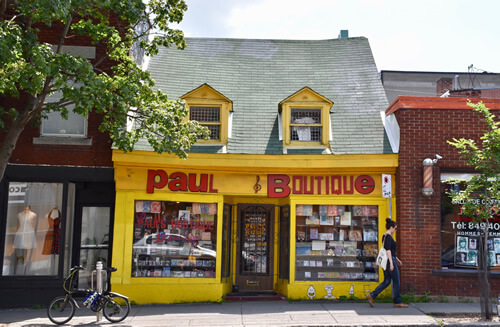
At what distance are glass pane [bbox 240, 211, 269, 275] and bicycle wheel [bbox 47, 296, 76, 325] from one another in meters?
4.53

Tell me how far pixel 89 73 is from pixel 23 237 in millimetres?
4787

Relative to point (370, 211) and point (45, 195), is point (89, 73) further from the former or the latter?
point (370, 211)

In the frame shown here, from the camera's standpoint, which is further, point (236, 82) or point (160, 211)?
point (236, 82)

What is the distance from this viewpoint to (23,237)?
11477 millimetres

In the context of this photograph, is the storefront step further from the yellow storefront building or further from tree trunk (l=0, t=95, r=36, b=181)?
tree trunk (l=0, t=95, r=36, b=181)

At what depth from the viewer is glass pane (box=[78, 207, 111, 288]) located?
12.3 m

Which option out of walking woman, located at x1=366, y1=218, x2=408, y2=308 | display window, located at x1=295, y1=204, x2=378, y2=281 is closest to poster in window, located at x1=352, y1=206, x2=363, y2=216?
display window, located at x1=295, y1=204, x2=378, y2=281

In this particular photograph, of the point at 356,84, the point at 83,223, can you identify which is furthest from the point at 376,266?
the point at 83,223

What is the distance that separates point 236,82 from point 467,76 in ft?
58.6

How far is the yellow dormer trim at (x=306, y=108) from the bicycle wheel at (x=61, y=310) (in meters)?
5.90

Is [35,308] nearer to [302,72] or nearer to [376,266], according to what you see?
[376,266]

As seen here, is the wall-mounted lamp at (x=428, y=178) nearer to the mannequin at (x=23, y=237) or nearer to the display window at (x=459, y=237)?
the display window at (x=459, y=237)

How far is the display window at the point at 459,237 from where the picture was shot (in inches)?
451

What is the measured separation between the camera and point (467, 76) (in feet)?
87.7
